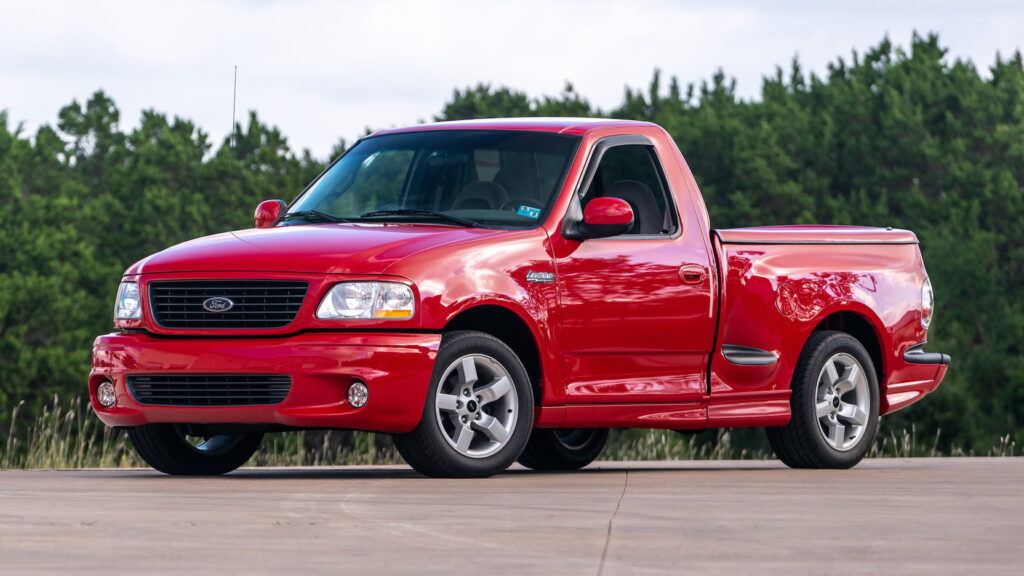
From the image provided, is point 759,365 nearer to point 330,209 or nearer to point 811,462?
point 811,462

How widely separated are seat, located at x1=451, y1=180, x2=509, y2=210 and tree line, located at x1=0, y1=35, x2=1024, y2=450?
52091mm

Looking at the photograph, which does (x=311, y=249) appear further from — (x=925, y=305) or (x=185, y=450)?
(x=925, y=305)

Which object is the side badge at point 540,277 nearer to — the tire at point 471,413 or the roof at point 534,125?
the tire at point 471,413

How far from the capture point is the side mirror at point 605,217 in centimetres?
1051

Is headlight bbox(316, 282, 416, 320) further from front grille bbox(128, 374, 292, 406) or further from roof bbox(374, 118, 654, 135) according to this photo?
roof bbox(374, 118, 654, 135)

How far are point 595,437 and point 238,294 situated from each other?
3947mm

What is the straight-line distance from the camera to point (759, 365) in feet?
38.4

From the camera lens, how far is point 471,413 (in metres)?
10.0

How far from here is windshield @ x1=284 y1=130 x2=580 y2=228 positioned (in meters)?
10.7

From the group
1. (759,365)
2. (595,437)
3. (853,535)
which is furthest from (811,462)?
(853,535)

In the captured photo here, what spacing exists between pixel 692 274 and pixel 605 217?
3.01 feet

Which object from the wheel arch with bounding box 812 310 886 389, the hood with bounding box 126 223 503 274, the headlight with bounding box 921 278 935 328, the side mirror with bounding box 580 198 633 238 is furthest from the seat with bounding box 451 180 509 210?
the headlight with bounding box 921 278 935 328

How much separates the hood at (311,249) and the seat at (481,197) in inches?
13.7

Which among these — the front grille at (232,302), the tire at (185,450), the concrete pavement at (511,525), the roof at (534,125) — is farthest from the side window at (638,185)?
the tire at (185,450)
